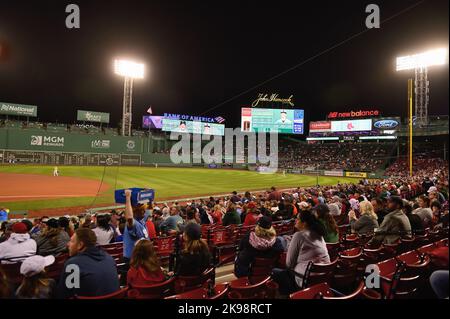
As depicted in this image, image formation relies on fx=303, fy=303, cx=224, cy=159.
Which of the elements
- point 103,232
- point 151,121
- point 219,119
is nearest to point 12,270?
point 103,232

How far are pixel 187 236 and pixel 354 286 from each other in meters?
2.50

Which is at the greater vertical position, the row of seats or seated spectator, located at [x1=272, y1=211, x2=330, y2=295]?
seated spectator, located at [x1=272, y1=211, x2=330, y2=295]

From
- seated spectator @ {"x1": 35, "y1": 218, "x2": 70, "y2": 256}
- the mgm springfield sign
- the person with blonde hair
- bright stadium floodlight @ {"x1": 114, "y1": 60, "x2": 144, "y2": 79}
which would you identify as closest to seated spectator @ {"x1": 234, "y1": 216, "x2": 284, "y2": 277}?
the person with blonde hair

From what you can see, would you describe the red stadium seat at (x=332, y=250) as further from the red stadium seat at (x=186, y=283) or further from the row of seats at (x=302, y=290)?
the red stadium seat at (x=186, y=283)

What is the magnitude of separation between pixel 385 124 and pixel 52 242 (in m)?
61.4

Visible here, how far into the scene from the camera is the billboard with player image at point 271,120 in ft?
211

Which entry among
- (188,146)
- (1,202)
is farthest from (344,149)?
(1,202)

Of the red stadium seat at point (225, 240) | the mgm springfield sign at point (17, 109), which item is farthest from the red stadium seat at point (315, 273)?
the mgm springfield sign at point (17, 109)

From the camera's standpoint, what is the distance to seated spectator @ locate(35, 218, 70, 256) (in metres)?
5.36

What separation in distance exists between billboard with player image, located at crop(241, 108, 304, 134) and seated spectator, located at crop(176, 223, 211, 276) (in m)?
60.7

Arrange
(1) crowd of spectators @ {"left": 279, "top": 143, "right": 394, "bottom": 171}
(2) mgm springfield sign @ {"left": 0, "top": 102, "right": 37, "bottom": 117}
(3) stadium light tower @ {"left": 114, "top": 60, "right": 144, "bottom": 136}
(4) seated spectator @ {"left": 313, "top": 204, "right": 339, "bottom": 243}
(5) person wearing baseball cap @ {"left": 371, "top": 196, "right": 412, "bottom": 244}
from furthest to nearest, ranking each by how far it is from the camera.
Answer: (2) mgm springfield sign @ {"left": 0, "top": 102, "right": 37, "bottom": 117}, (1) crowd of spectators @ {"left": 279, "top": 143, "right": 394, "bottom": 171}, (3) stadium light tower @ {"left": 114, "top": 60, "right": 144, "bottom": 136}, (5) person wearing baseball cap @ {"left": 371, "top": 196, "right": 412, "bottom": 244}, (4) seated spectator @ {"left": 313, "top": 204, "right": 339, "bottom": 243}

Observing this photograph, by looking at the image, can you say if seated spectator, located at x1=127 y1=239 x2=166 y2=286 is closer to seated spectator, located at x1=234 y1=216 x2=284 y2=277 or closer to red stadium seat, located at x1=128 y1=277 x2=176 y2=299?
red stadium seat, located at x1=128 y1=277 x2=176 y2=299

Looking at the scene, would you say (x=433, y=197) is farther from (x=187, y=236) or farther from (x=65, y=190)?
(x=65, y=190)

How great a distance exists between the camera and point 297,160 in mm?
64375
